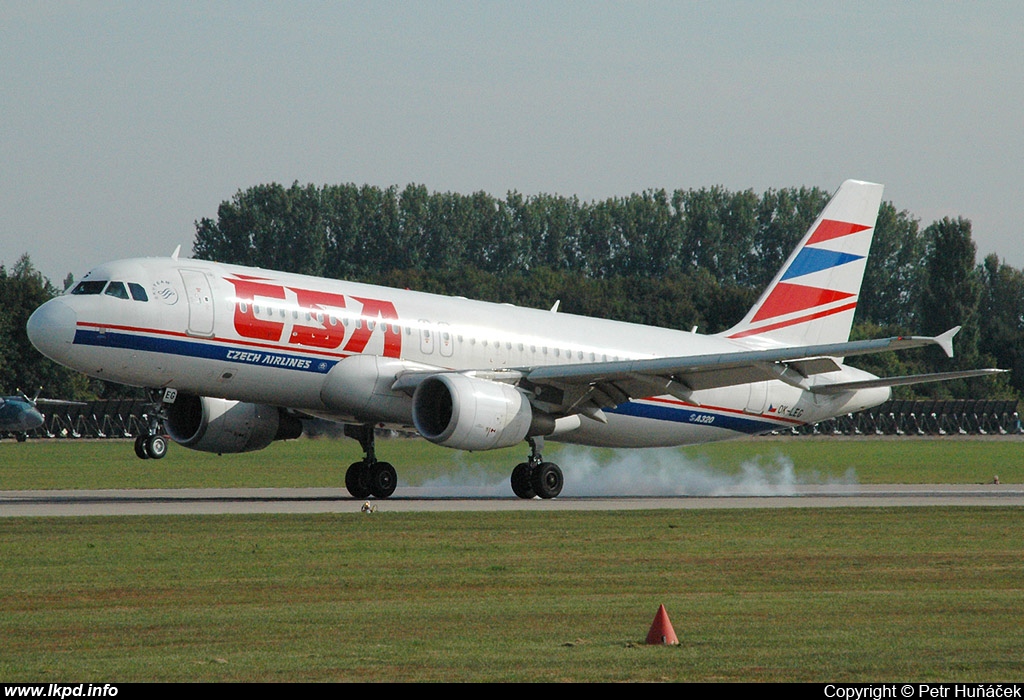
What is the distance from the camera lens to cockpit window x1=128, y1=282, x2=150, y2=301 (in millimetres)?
30183

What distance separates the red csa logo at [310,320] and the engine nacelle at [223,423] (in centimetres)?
355

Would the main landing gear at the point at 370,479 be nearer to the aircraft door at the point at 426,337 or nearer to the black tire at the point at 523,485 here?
the aircraft door at the point at 426,337

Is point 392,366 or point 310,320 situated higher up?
point 310,320

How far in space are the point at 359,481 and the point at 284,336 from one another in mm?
4981

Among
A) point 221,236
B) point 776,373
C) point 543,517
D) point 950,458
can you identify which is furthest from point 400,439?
point 221,236

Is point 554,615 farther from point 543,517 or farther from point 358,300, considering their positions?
point 358,300

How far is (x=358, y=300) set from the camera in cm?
3278

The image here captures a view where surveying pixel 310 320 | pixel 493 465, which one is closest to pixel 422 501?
pixel 310 320

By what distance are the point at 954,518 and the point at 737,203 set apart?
136558mm

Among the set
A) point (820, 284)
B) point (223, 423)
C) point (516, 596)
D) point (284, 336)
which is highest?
point (820, 284)

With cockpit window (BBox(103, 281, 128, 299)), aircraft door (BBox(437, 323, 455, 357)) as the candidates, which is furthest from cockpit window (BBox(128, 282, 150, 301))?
aircraft door (BBox(437, 323, 455, 357))

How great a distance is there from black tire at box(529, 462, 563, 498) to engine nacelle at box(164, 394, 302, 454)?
6.11 m

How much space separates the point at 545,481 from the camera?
113ft

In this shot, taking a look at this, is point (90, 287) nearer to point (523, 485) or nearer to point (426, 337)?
point (426, 337)
